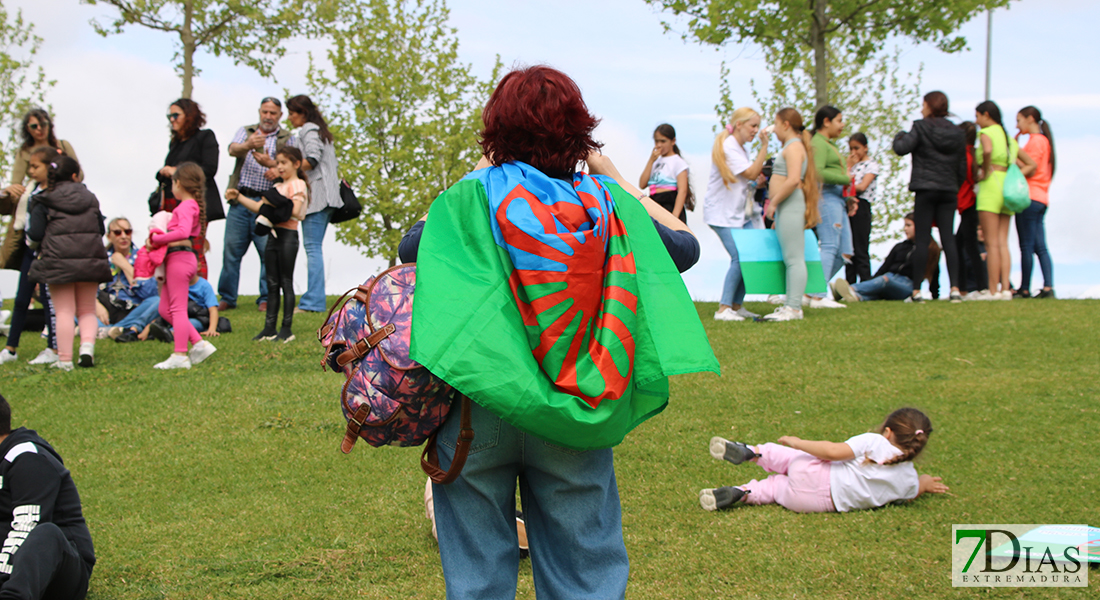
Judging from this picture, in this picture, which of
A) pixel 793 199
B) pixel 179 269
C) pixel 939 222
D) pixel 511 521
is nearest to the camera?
pixel 511 521

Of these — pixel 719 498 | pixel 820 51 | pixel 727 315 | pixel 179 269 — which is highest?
pixel 820 51

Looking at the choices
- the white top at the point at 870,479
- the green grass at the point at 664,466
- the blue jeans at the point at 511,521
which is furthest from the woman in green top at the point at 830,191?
the blue jeans at the point at 511,521

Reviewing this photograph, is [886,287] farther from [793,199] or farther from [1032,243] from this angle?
[793,199]

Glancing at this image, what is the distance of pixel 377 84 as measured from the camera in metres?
25.9

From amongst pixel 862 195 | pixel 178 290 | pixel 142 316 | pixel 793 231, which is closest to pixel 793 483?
pixel 793 231

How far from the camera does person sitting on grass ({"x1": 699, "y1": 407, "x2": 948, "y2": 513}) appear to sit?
5152mm

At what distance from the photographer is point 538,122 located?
255 centimetres

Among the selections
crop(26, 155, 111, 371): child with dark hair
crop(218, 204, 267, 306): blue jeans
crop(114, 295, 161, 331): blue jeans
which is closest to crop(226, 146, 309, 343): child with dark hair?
crop(26, 155, 111, 371): child with dark hair

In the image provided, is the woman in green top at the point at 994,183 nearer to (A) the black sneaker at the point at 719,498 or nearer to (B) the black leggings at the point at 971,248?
(B) the black leggings at the point at 971,248

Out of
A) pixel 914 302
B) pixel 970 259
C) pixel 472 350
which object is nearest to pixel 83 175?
pixel 472 350

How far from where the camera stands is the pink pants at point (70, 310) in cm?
880

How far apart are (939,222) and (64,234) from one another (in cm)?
1009

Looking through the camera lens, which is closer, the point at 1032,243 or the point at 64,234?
the point at 64,234

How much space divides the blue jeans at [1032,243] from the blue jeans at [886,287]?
1492 mm
